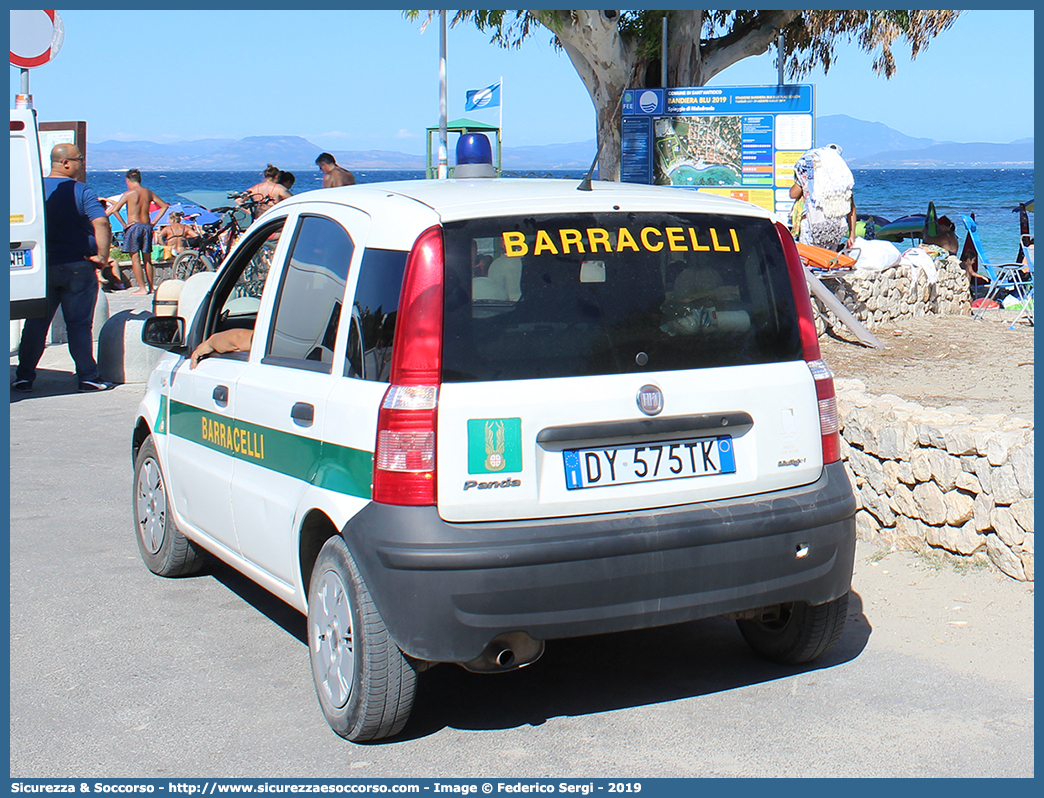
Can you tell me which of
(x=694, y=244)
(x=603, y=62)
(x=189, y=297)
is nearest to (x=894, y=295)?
(x=603, y=62)

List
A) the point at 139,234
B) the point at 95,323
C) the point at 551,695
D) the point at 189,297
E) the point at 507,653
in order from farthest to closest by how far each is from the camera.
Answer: the point at 139,234
the point at 95,323
the point at 189,297
the point at 551,695
the point at 507,653

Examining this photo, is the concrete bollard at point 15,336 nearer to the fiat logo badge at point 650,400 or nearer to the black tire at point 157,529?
the black tire at point 157,529

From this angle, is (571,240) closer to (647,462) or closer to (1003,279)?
(647,462)

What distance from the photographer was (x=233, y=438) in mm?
4523

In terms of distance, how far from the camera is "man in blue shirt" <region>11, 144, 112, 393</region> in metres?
11.0

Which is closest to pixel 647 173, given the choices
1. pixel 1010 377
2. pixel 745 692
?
pixel 1010 377

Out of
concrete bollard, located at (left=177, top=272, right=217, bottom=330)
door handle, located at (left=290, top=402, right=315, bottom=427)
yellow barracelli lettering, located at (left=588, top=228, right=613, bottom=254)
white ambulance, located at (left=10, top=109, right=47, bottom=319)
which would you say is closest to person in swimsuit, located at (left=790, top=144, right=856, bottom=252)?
concrete bollard, located at (left=177, top=272, right=217, bottom=330)

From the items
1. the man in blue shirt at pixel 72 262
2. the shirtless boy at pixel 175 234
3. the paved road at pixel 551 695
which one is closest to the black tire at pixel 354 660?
the paved road at pixel 551 695

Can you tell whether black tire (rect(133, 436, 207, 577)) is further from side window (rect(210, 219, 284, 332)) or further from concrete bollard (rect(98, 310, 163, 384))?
concrete bollard (rect(98, 310, 163, 384))

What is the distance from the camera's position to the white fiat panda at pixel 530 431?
3.52 m

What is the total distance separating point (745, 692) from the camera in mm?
4234

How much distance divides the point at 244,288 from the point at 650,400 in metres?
2.26
